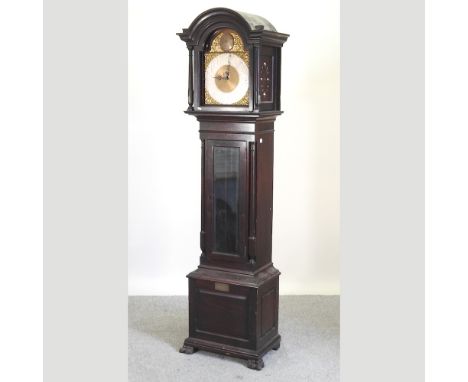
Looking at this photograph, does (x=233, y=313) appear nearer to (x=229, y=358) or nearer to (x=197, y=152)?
(x=229, y=358)

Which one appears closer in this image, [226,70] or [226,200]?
[226,70]

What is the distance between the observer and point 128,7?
5176 millimetres

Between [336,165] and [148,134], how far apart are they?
142 centimetres

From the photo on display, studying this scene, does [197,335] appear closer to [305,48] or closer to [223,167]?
[223,167]

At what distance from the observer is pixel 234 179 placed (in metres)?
4.03

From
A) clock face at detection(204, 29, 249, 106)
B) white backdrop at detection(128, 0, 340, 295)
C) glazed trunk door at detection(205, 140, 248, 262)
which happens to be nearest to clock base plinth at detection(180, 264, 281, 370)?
glazed trunk door at detection(205, 140, 248, 262)

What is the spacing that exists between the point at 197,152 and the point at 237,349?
5.63 ft

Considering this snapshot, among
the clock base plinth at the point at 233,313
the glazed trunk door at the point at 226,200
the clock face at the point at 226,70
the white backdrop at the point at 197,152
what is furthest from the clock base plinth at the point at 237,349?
the clock face at the point at 226,70

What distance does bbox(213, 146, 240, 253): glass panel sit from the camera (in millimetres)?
4020

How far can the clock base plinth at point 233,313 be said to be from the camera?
13.2ft

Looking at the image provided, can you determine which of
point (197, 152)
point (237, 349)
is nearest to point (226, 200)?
point (237, 349)

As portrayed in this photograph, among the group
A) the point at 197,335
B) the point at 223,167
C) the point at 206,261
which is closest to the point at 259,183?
the point at 223,167

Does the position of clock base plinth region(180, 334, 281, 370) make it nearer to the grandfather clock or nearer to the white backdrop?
the grandfather clock

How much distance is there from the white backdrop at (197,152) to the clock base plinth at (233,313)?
1.17 meters
